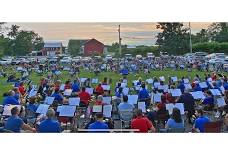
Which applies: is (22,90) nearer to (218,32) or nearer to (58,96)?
(58,96)

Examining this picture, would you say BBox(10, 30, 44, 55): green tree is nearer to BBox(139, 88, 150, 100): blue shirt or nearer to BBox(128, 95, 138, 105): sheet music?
BBox(128, 95, 138, 105): sheet music

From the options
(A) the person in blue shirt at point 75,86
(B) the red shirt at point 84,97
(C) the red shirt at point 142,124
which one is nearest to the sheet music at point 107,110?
(C) the red shirt at point 142,124

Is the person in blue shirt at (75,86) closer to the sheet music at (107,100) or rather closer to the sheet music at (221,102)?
the sheet music at (107,100)

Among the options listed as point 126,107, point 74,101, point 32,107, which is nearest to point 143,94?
point 74,101

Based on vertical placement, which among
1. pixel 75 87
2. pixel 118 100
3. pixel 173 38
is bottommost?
pixel 118 100
